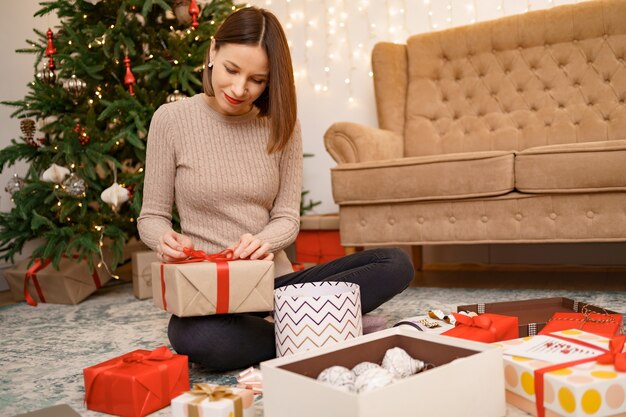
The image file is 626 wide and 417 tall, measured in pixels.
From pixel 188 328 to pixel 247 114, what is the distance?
552 mm

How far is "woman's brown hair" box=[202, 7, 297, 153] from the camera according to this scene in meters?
1.45

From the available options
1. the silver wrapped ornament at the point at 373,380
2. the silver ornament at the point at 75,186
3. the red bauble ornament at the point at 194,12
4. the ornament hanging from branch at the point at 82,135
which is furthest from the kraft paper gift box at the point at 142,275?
the silver wrapped ornament at the point at 373,380

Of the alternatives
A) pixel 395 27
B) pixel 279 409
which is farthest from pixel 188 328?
pixel 395 27

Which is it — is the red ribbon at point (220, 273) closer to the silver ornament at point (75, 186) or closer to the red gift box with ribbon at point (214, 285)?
the red gift box with ribbon at point (214, 285)

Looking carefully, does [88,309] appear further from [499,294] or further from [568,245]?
[568,245]

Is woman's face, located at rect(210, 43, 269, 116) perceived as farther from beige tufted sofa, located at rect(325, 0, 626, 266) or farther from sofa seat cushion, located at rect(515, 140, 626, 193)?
sofa seat cushion, located at rect(515, 140, 626, 193)

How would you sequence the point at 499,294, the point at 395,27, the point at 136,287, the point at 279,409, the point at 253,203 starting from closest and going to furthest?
the point at 279,409 → the point at 253,203 → the point at 499,294 → the point at 136,287 → the point at 395,27

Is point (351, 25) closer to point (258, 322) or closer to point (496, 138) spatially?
point (496, 138)

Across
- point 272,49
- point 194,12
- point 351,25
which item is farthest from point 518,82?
point 272,49

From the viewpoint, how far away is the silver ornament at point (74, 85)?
262 cm

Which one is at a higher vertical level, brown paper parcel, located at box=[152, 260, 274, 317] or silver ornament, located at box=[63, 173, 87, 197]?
silver ornament, located at box=[63, 173, 87, 197]

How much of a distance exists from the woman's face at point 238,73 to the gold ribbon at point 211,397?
0.67 m

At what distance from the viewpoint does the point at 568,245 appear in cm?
288

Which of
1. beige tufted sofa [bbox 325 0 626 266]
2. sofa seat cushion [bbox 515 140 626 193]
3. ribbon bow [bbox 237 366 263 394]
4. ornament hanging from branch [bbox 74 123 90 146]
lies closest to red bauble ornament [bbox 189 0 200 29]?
ornament hanging from branch [bbox 74 123 90 146]
